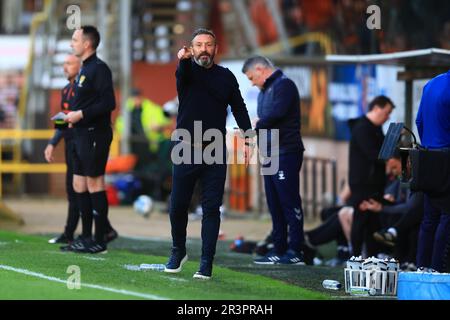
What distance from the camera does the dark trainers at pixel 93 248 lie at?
539 inches

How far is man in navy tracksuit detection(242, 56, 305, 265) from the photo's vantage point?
13672 millimetres

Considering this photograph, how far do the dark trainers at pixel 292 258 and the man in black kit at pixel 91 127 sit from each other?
1.71 metres

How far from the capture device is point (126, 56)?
2848 cm

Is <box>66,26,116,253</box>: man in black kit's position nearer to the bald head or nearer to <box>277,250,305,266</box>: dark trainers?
the bald head

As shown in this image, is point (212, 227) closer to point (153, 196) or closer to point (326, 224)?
point (326, 224)

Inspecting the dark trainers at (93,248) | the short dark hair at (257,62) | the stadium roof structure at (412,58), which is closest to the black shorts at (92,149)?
the dark trainers at (93,248)

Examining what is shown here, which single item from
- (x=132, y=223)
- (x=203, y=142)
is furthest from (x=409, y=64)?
(x=132, y=223)

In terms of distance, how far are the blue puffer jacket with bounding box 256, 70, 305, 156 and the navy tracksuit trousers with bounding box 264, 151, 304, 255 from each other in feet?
0.40

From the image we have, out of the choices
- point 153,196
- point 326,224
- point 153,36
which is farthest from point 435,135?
point 153,36

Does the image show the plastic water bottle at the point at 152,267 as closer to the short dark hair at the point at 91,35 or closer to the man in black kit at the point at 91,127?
the man in black kit at the point at 91,127

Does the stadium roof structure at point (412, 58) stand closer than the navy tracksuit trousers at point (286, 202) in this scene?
No

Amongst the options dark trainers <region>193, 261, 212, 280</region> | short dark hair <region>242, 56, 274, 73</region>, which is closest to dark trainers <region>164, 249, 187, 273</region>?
dark trainers <region>193, 261, 212, 280</region>

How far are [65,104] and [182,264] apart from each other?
3.80m

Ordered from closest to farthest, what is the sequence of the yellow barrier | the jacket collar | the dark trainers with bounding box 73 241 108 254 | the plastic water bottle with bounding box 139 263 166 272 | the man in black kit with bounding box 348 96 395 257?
the plastic water bottle with bounding box 139 263 166 272, the dark trainers with bounding box 73 241 108 254, the jacket collar, the man in black kit with bounding box 348 96 395 257, the yellow barrier
